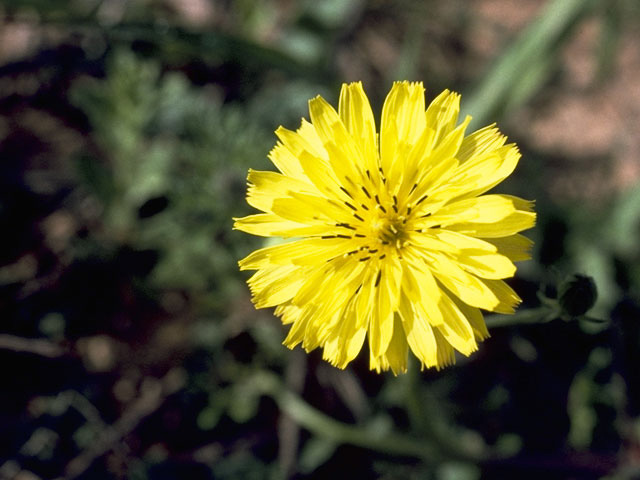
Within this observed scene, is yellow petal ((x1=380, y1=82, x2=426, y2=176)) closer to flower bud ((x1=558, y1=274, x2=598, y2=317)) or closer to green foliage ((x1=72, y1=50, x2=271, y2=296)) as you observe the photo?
flower bud ((x1=558, y1=274, x2=598, y2=317))

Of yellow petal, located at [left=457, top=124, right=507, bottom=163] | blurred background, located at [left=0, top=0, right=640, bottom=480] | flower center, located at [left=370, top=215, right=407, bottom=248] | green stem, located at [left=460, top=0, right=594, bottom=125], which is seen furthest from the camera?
green stem, located at [left=460, top=0, right=594, bottom=125]

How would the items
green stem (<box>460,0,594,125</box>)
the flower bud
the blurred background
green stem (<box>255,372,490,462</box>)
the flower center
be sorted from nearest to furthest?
the flower bud < the flower center < green stem (<box>255,372,490,462</box>) < the blurred background < green stem (<box>460,0,594,125</box>)

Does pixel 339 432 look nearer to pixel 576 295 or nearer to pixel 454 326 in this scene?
pixel 454 326

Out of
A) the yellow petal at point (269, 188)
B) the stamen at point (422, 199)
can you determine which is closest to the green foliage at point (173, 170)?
the yellow petal at point (269, 188)

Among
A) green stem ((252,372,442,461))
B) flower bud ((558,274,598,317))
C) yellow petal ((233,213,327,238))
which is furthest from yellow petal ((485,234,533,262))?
green stem ((252,372,442,461))

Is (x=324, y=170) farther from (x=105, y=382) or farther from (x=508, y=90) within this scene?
(x=105, y=382)

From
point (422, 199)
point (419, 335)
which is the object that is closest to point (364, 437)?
point (419, 335)
